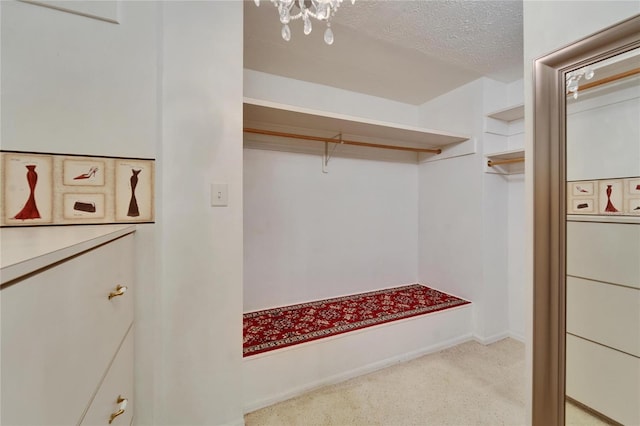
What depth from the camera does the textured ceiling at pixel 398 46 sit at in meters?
1.57

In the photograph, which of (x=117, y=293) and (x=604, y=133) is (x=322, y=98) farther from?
(x=117, y=293)

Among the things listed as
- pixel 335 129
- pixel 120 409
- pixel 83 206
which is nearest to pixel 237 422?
pixel 120 409

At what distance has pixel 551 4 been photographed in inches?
44.7

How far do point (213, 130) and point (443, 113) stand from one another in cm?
241

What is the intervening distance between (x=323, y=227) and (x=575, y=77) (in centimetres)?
194

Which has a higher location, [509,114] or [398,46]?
[398,46]

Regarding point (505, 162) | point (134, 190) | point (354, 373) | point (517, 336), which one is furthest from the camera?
point (517, 336)

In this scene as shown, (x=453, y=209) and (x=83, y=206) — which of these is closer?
(x=83, y=206)

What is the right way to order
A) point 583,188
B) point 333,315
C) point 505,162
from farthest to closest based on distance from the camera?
1. point 505,162
2. point 333,315
3. point 583,188

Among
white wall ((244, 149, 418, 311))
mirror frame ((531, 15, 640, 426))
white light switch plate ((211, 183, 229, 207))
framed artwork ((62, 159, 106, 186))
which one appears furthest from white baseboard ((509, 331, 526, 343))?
framed artwork ((62, 159, 106, 186))

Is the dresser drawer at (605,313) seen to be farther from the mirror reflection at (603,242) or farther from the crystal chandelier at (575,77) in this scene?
the crystal chandelier at (575,77)

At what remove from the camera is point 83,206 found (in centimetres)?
115

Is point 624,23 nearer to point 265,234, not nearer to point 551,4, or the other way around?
point 551,4

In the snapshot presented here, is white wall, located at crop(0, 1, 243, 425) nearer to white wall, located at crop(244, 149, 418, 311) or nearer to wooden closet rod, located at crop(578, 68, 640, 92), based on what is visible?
white wall, located at crop(244, 149, 418, 311)
